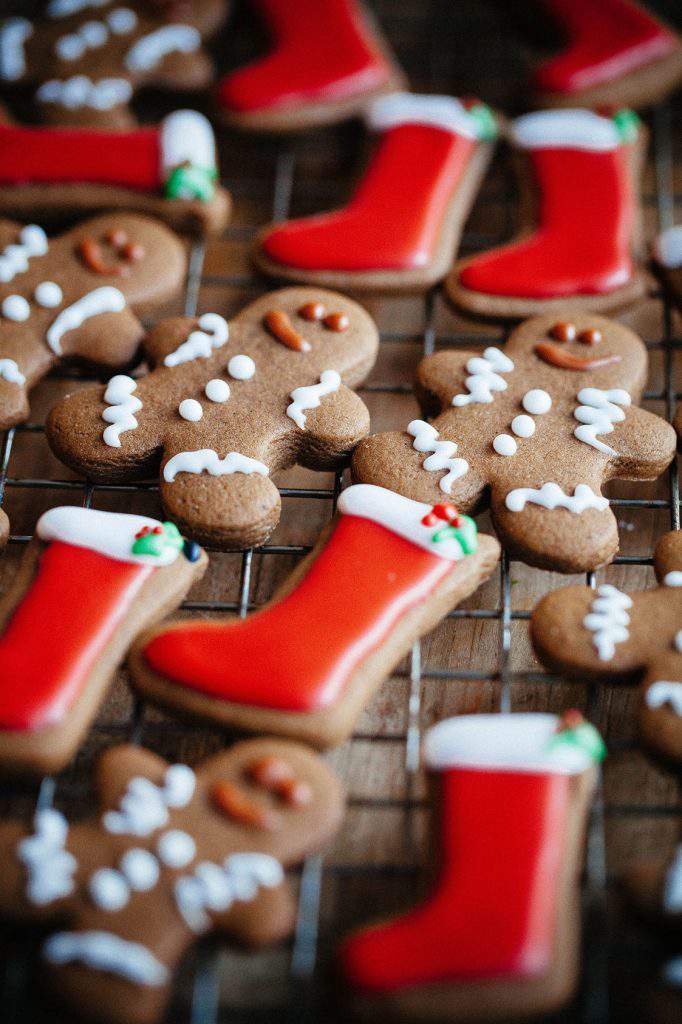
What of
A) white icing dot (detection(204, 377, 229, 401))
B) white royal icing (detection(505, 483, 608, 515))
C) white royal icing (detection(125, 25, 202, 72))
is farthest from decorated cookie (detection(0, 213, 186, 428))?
white royal icing (detection(505, 483, 608, 515))

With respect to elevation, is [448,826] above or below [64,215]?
below

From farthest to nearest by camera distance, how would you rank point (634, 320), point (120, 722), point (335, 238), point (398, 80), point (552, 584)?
point (398, 80) → point (634, 320) → point (335, 238) → point (552, 584) → point (120, 722)

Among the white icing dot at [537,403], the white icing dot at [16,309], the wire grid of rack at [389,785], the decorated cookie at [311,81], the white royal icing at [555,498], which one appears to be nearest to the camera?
the wire grid of rack at [389,785]

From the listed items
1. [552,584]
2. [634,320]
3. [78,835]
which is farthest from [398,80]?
[78,835]

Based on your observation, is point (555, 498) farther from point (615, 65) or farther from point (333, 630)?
point (615, 65)

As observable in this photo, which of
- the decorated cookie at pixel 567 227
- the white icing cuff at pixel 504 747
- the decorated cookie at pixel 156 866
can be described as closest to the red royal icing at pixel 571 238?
the decorated cookie at pixel 567 227

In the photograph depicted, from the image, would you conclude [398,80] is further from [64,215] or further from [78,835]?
Result: [78,835]

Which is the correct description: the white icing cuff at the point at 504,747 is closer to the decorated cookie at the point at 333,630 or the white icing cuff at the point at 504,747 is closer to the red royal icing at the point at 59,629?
the decorated cookie at the point at 333,630
